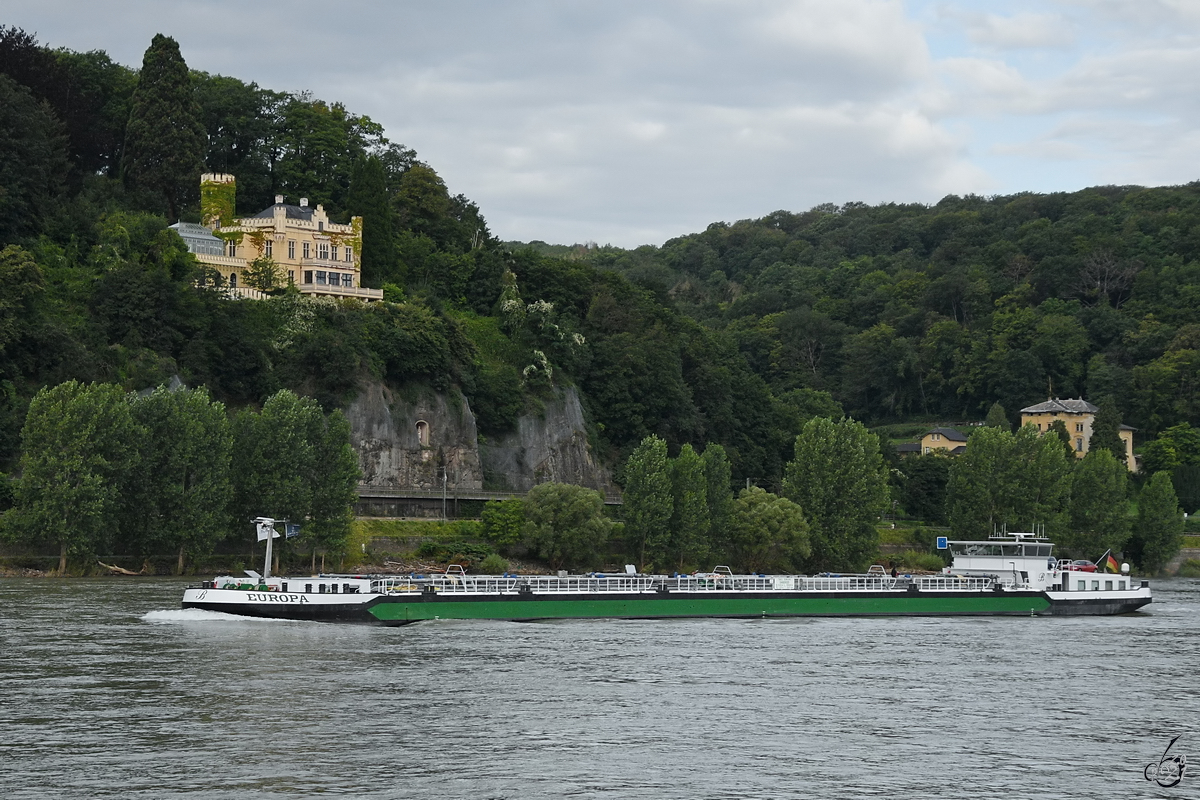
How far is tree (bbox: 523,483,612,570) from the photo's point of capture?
10194 cm

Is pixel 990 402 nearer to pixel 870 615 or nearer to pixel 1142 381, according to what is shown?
pixel 1142 381

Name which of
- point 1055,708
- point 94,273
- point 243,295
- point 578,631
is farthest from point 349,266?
point 1055,708

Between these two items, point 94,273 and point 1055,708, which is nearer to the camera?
point 1055,708

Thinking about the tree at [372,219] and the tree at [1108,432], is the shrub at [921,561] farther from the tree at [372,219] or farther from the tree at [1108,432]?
the tree at [372,219]

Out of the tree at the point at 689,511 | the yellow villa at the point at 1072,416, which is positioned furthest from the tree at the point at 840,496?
the yellow villa at the point at 1072,416

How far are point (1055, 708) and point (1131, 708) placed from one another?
2.57 m

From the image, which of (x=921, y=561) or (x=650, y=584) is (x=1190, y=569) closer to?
(x=921, y=561)

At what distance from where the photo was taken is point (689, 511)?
105438 millimetres

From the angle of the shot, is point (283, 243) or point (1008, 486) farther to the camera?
point (283, 243)

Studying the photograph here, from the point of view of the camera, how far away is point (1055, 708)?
47406 millimetres

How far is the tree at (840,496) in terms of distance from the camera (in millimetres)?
110438

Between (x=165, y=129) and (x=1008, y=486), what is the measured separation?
3245 inches

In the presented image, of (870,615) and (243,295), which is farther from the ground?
(243,295)

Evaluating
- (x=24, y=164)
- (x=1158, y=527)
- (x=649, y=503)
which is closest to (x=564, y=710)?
(x=649, y=503)
